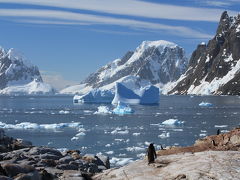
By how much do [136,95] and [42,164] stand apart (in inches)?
5565

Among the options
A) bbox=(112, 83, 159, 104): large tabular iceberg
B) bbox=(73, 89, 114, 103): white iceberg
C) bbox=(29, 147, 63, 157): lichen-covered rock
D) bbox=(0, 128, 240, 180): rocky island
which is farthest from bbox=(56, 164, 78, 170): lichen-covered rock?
bbox=(73, 89, 114, 103): white iceberg

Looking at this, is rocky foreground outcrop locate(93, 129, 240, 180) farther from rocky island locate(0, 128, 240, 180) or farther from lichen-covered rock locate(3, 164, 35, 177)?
lichen-covered rock locate(3, 164, 35, 177)

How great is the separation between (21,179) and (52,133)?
201 feet

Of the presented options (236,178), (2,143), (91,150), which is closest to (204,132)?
(91,150)

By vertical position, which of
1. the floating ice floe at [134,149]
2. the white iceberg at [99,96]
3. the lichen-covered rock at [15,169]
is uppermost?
the lichen-covered rock at [15,169]

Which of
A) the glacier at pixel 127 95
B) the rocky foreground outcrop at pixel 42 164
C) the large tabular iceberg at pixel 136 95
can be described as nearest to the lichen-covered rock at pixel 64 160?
the rocky foreground outcrop at pixel 42 164

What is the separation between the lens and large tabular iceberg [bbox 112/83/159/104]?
16412 centimetres

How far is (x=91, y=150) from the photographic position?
6078cm

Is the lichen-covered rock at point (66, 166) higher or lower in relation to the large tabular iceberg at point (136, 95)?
higher

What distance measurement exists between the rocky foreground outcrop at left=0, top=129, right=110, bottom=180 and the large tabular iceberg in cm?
12207

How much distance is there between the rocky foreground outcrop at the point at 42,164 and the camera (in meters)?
22.1

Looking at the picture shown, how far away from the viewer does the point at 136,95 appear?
171125mm

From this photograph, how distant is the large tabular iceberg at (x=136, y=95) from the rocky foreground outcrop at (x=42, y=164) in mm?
122074

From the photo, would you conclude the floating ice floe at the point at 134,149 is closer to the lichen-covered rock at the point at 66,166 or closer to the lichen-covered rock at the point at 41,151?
the lichen-covered rock at the point at 41,151
